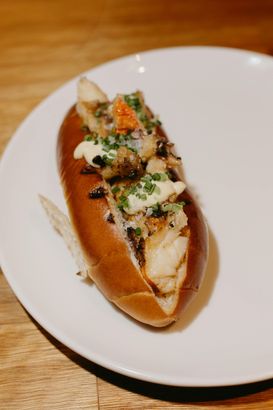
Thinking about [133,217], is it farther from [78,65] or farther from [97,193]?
[78,65]

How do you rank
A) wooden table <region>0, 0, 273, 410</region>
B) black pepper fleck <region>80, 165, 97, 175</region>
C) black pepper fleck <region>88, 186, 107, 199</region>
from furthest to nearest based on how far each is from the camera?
black pepper fleck <region>80, 165, 97, 175</region>, black pepper fleck <region>88, 186, 107, 199</region>, wooden table <region>0, 0, 273, 410</region>

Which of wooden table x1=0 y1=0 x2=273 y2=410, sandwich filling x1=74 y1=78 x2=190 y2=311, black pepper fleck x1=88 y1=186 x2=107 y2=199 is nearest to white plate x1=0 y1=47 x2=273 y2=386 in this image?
wooden table x1=0 y1=0 x2=273 y2=410

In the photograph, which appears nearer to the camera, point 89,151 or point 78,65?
point 89,151

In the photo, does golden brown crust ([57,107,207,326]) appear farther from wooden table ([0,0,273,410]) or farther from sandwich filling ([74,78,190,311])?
wooden table ([0,0,273,410])

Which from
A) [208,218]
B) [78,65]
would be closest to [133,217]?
[208,218]

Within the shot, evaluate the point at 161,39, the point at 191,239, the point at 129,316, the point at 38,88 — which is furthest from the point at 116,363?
the point at 161,39

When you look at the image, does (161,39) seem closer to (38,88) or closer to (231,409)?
(38,88)

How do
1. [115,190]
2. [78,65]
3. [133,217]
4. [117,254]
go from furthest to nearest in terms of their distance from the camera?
[78,65] → [115,190] → [133,217] → [117,254]
